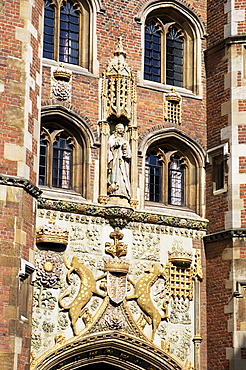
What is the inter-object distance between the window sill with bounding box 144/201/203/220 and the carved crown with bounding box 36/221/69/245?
2478mm

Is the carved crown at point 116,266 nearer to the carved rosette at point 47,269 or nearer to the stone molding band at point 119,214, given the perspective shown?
the stone molding band at point 119,214

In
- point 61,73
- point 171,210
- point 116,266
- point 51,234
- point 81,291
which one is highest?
point 61,73

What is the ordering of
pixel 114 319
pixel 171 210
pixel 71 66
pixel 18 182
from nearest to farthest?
pixel 18 182, pixel 114 319, pixel 71 66, pixel 171 210

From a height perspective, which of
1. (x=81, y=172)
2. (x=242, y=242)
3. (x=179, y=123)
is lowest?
(x=242, y=242)

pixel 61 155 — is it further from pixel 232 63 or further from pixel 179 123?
pixel 232 63

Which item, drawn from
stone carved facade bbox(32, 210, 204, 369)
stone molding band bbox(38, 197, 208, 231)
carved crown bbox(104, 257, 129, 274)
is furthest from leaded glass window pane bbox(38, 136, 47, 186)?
carved crown bbox(104, 257, 129, 274)

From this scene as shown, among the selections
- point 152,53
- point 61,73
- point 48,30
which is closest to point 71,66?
point 61,73

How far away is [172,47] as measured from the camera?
24.4 metres

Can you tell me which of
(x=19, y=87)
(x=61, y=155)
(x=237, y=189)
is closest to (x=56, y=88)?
(x=61, y=155)

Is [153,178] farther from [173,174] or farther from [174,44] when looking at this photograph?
[174,44]

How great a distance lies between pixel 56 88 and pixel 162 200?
3801 mm

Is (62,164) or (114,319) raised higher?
(62,164)

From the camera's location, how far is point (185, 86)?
24.4 metres

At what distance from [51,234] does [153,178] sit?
12.0 ft
